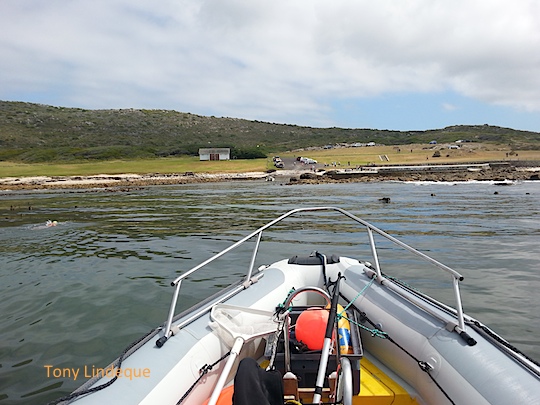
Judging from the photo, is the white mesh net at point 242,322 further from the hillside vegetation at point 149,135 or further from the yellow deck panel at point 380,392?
the hillside vegetation at point 149,135

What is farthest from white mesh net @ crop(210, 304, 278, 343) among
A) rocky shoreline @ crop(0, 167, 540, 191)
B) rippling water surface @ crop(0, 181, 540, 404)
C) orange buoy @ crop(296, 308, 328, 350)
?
rocky shoreline @ crop(0, 167, 540, 191)

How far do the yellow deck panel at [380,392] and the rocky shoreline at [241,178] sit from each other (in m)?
36.6

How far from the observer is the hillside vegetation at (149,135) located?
8094cm

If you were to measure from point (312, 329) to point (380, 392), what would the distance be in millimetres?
829

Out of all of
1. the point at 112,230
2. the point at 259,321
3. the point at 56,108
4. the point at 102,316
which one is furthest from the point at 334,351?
the point at 56,108

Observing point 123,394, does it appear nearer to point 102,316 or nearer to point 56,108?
point 102,316

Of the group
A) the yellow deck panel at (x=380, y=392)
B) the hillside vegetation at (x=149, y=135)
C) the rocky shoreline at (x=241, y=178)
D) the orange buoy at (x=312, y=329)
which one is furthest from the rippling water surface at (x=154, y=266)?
the hillside vegetation at (x=149, y=135)

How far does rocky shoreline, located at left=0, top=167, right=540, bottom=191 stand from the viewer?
1601 inches

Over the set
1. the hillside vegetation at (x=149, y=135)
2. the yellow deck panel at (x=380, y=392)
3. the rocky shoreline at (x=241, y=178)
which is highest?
the hillside vegetation at (x=149, y=135)

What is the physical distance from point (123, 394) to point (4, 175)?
58.0 meters

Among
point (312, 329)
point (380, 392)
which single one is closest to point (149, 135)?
point (312, 329)

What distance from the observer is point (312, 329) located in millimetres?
3729

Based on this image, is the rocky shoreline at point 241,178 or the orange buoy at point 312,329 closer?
the orange buoy at point 312,329

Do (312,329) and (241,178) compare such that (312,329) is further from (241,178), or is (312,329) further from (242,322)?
(241,178)
